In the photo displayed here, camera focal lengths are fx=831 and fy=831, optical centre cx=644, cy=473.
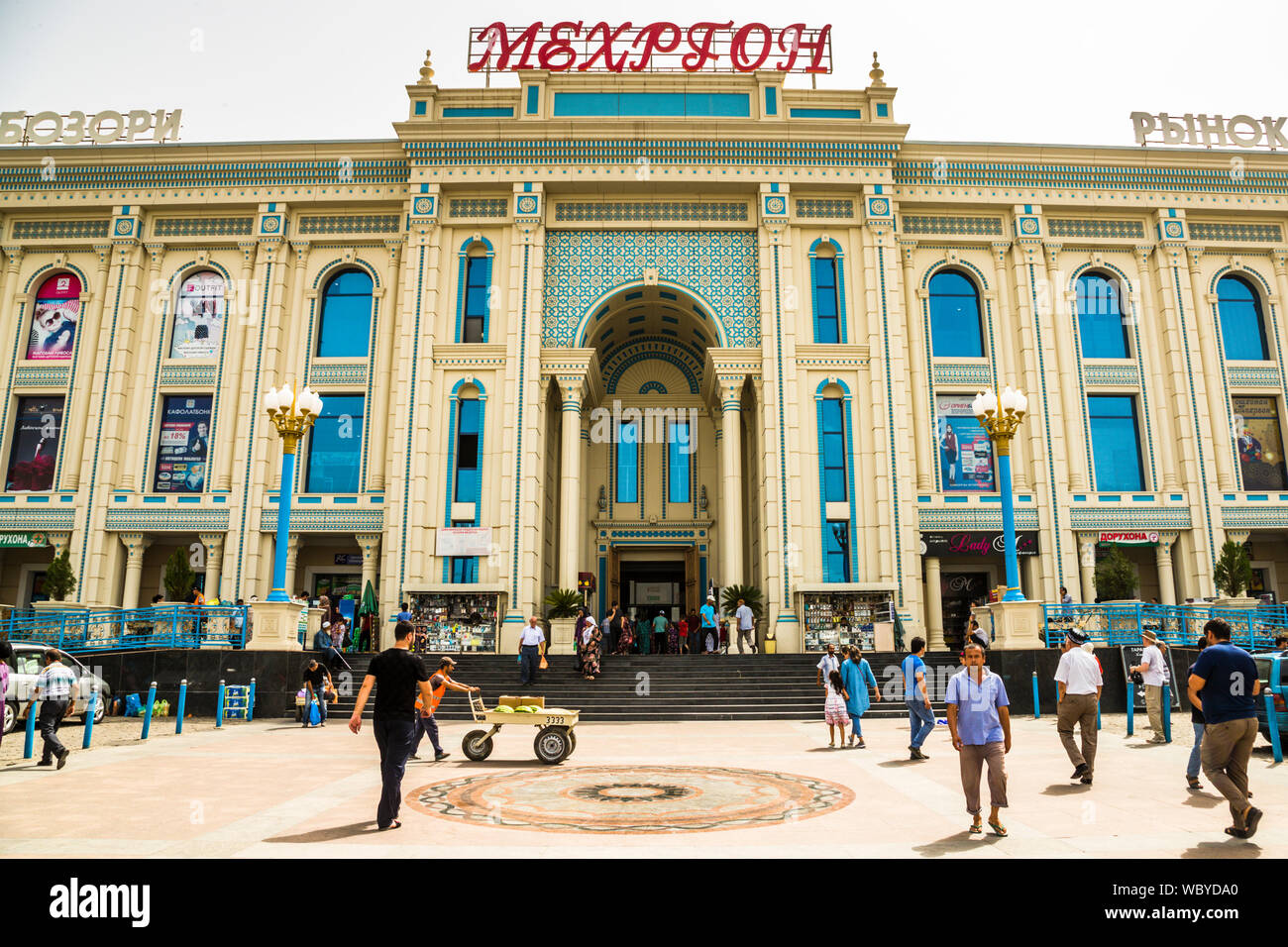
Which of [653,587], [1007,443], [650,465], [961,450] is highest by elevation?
[650,465]

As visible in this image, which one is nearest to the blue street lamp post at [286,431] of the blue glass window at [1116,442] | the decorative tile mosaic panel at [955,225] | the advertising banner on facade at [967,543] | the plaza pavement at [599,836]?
the plaza pavement at [599,836]

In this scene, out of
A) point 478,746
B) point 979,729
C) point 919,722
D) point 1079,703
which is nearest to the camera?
point 979,729

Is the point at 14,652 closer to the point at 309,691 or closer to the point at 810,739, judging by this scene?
the point at 309,691

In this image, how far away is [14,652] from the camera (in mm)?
14648

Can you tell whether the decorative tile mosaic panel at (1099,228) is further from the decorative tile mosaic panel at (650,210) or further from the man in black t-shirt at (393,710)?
the man in black t-shirt at (393,710)

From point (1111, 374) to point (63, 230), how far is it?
117 feet

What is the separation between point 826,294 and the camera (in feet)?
89.2

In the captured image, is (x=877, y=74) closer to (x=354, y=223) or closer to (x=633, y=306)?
(x=633, y=306)

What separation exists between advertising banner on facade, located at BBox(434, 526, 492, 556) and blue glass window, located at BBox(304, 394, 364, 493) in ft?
13.0

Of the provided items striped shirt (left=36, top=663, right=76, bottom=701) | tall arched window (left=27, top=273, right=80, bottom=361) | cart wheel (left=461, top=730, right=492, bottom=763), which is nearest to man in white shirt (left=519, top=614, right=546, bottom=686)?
cart wheel (left=461, top=730, right=492, bottom=763)

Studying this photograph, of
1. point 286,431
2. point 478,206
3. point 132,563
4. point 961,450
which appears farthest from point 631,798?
point 132,563

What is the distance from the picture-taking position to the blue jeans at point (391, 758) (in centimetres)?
711

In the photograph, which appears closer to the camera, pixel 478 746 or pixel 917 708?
pixel 478 746
